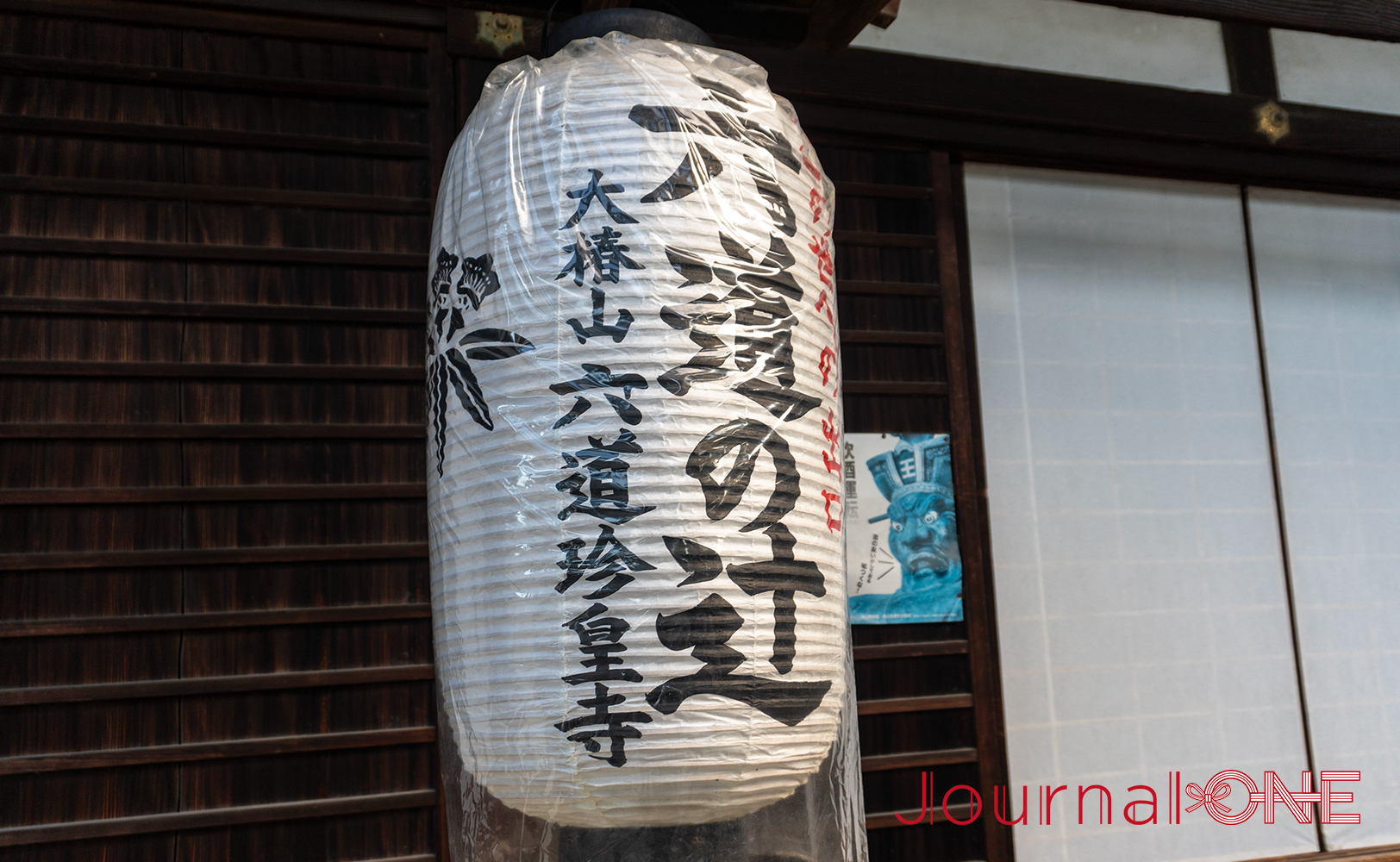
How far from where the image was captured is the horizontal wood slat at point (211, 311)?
2787 millimetres

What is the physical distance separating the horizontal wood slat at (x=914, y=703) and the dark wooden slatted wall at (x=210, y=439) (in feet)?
4.65

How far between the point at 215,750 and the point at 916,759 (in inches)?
84.8

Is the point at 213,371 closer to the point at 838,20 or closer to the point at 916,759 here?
the point at 838,20

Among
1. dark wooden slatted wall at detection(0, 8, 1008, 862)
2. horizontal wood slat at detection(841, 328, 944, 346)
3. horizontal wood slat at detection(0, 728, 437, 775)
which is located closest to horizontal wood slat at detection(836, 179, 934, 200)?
horizontal wood slat at detection(841, 328, 944, 346)

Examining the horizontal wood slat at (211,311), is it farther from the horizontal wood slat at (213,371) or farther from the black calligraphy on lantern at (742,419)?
the black calligraphy on lantern at (742,419)

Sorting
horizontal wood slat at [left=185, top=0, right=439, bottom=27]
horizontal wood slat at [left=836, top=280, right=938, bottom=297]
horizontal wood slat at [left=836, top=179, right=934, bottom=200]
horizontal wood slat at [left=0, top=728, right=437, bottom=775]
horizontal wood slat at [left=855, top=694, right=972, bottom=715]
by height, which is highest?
horizontal wood slat at [left=185, top=0, right=439, bottom=27]

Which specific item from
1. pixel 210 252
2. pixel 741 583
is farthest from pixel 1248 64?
pixel 210 252

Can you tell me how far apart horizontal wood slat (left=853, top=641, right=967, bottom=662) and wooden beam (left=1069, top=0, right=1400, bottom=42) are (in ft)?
6.88

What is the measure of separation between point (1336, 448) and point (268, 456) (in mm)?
4127

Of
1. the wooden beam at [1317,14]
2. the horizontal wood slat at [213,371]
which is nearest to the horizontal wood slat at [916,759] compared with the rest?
the horizontal wood slat at [213,371]

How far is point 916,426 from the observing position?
354cm

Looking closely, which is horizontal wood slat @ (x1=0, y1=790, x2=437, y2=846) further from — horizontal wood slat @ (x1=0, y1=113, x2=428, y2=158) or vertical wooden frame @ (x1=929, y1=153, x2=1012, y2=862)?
horizontal wood slat @ (x1=0, y1=113, x2=428, y2=158)

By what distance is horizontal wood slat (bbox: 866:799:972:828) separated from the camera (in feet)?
10.5

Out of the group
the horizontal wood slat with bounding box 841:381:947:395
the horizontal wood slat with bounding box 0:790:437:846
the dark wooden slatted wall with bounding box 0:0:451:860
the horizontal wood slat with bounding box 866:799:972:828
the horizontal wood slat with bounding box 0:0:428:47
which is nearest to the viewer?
the horizontal wood slat with bounding box 0:790:437:846
